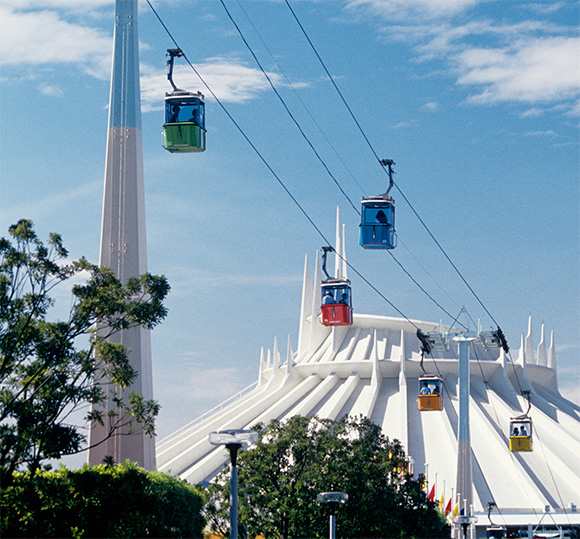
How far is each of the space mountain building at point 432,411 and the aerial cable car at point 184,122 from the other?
26931 millimetres

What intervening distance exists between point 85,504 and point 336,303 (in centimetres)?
910

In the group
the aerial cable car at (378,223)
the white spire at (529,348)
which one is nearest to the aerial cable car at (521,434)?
the aerial cable car at (378,223)

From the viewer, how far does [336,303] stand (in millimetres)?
28031

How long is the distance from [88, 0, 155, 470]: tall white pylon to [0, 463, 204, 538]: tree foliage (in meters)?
15.5

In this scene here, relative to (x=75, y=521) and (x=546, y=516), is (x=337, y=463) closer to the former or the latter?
(x=75, y=521)

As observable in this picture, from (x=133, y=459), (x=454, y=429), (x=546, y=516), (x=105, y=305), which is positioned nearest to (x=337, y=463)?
(x=133, y=459)

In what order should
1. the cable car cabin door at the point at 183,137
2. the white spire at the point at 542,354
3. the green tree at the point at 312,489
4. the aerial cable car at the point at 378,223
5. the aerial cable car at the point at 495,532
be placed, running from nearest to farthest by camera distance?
the cable car cabin door at the point at 183,137
the aerial cable car at the point at 378,223
the green tree at the point at 312,489
the aerial cable car at the point at 495,532
the white spire at the point at 542,354

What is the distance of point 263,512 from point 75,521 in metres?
11.4

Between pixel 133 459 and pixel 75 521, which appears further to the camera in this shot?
pixel 133 459

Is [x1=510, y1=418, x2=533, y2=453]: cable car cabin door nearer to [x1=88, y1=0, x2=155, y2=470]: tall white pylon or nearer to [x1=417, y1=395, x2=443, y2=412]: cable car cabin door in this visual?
[x1=417, y1=395, x2=443, y2=412]: cable car cabin door

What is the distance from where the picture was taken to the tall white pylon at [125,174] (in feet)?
129

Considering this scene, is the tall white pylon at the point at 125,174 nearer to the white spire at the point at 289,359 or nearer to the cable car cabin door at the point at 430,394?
the cable car cabin door at the point at 430,394

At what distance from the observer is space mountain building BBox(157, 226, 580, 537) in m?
56.5

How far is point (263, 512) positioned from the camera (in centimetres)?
3291
